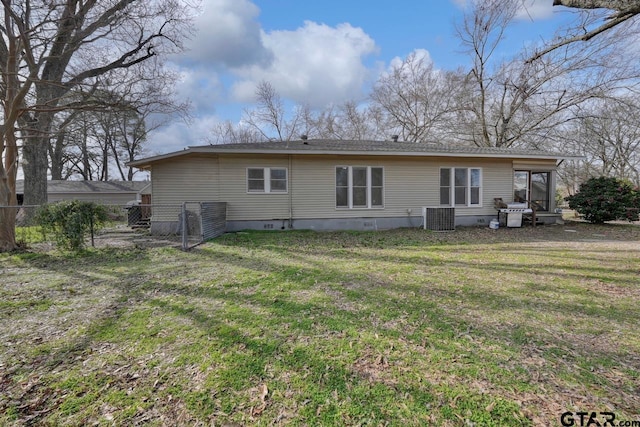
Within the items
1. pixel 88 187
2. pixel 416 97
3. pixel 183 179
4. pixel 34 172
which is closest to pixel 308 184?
pixel 183 179

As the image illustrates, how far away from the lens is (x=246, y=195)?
993cm

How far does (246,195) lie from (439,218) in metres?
6.81

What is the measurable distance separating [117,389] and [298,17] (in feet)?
45.9

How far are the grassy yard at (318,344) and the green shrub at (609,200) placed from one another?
28.2 ft

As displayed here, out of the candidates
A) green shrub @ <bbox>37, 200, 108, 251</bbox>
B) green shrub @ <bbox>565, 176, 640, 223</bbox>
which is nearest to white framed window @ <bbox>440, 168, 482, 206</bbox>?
green shrub @ <bbox>565, 176, 640, 223</bbox>

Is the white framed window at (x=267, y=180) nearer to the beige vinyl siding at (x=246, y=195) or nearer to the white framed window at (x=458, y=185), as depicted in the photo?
the beige vinyl siding at (x=246, y=195)

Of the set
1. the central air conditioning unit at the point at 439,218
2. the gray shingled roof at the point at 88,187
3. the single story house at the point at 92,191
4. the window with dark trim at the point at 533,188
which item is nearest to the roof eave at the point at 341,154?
the window with dark trim at the point at 533,188

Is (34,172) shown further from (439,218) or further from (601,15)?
(601,15)

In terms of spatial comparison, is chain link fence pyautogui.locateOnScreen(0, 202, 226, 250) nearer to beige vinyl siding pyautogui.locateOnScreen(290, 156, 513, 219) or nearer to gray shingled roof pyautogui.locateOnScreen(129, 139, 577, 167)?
gray shingled roof pyautogui.locateOnScreen(129, 139, 577, 167)

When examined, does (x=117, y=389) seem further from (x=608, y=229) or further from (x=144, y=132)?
(x=144, y=132)

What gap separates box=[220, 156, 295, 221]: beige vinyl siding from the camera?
385 inches

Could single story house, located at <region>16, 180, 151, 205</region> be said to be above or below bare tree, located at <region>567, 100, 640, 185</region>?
below

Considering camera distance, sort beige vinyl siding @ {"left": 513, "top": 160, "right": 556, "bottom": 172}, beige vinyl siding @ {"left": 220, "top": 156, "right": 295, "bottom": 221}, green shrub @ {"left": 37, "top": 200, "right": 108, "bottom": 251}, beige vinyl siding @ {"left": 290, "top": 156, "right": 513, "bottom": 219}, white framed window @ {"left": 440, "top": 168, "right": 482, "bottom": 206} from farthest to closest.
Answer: beige vinyl siding @ {"left": 513, "top": 160, "right": 556, "bottom": 172}
white framed window @ {"left": 440, "top": 168, "right": 482, "bottom": 206}
beige vinyl siding @ {"left": 290, "top": 156, "right": 513, "bottom": 219}
beige vinyl siding @ {"left": 220, "top": 156, "right": 295, "bottom": 221}
green shrub @ {"left": 37, "top": 200, "right": 108, "bottom": 251}

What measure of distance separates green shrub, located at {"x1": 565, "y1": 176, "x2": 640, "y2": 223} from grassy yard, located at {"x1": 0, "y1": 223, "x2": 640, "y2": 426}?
8592 millimetres
